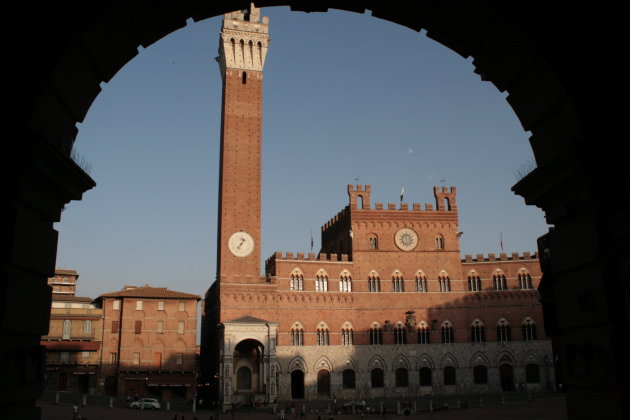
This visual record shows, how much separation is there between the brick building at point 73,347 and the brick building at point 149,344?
912 millimetres

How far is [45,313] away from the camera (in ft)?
32.5

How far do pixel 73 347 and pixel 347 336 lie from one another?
25.5 meters

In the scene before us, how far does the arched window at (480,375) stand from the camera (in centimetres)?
5600

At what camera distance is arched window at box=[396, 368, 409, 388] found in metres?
54.9

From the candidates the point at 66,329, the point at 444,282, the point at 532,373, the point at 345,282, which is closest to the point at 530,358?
the point at 532,373

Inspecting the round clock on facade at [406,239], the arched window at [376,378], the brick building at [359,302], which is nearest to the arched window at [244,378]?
the brick building at [359,302]

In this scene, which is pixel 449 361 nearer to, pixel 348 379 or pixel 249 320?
pixel 348 379

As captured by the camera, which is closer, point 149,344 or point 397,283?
point 149,344

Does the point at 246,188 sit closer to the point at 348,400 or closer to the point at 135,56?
the point at 348,400

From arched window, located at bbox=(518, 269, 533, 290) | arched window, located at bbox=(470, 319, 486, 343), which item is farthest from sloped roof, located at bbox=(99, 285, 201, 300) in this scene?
arched window, located at bbox=(518, 269, 533, 290)

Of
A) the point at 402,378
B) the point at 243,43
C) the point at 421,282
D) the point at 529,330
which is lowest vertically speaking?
the point at 402,378

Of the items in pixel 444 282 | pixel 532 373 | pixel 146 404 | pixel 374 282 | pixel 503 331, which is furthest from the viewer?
pixel 444 282

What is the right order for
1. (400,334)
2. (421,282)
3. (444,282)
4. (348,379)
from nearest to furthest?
(348,379) → (400,334) → (421,282) → (444,282)

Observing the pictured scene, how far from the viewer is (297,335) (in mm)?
54000
